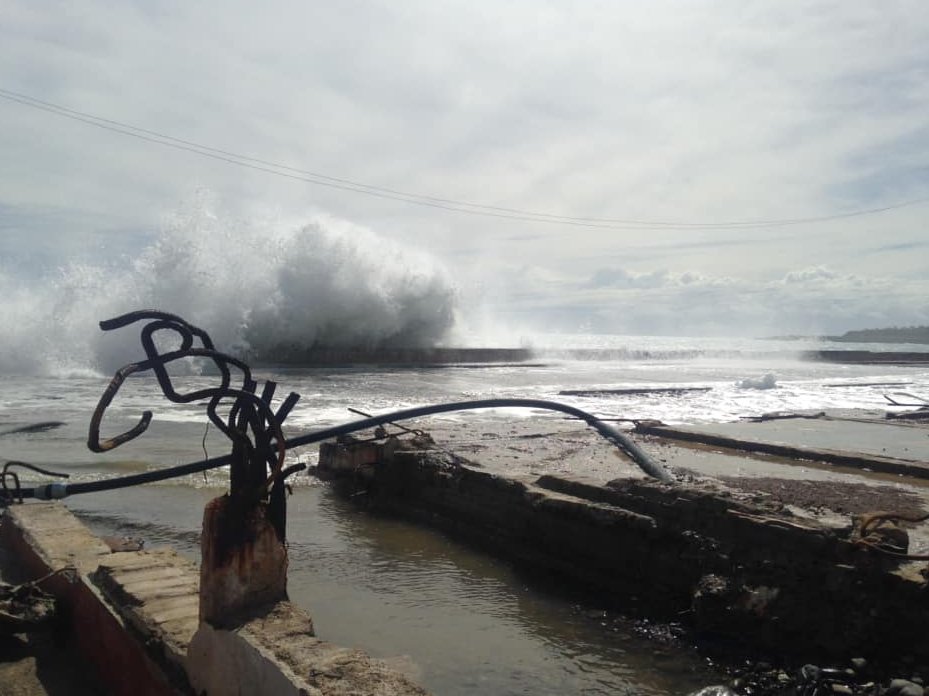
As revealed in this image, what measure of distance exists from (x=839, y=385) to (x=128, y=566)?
25858 mm

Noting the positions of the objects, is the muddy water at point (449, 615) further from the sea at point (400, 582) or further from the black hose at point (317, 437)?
the black hose at point (317, 437)

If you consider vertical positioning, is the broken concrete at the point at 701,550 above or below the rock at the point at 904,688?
above

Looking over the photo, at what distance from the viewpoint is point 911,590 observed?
3842mm

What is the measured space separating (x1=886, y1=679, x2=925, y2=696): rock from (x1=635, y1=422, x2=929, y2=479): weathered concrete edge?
5327 mm

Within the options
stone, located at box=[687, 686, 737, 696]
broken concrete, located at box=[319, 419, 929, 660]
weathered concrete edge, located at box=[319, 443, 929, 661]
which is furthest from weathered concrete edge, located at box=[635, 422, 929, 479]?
stone, located at box=[687, 686, 737, 696]

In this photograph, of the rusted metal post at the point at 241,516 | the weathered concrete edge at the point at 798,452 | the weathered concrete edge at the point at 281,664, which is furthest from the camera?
the weathered concrete edge at the point at 798,452

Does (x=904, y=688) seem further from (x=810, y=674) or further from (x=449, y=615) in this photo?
(x=449, y=615)

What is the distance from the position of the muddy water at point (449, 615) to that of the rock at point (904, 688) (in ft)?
2.78

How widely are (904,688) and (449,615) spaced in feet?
8.49

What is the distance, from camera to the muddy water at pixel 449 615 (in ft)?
13.1

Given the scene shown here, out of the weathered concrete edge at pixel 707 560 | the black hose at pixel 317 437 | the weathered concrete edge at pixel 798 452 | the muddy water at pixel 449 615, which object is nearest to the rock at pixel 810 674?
the weathered concrete edge at pixel 707 560

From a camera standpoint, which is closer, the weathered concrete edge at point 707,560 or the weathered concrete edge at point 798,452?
the weathered concrete edge at point 707,560

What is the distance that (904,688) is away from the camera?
338cm

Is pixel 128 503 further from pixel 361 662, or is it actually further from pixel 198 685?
pixel 361 662
